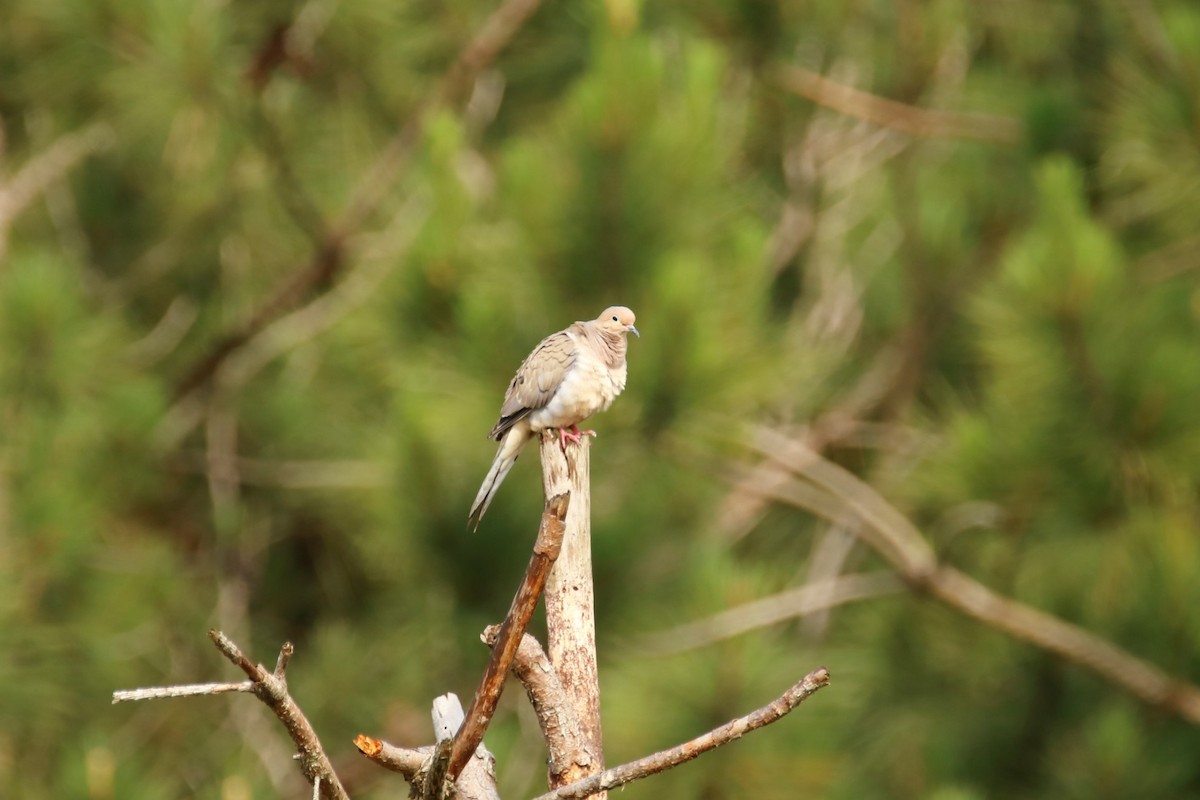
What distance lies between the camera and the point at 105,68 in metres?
7.00

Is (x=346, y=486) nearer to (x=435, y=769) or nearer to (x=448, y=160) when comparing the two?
(x=448, y=160)

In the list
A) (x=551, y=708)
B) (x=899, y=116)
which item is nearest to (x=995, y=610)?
(x=899, y=116)

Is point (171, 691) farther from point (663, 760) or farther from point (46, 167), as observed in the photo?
point (46, 167)

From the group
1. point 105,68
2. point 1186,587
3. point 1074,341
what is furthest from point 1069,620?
point 105,68

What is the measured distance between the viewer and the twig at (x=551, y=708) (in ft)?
8.83

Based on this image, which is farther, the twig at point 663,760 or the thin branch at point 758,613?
the thin branch at point 758,613

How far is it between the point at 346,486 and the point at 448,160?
2.34 meters

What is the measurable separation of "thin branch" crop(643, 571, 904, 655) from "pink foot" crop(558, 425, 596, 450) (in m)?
2.42

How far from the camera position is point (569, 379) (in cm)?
374

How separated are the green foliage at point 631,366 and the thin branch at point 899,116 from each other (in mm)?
75

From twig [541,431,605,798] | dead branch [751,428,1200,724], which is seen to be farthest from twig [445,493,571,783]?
dead branch [751,428,1200,724]

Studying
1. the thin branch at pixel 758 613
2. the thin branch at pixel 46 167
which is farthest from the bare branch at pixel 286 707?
the thin branch at pixel 46 167

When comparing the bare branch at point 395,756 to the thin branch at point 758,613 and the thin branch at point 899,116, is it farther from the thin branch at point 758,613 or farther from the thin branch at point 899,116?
the thin branch at point 899,116

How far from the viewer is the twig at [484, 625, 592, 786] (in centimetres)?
269
